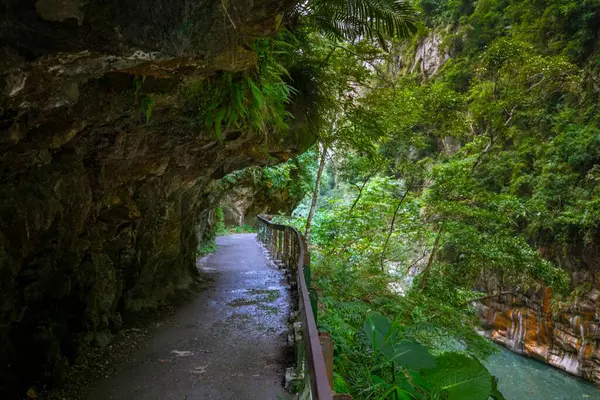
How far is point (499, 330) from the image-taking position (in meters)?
18.8

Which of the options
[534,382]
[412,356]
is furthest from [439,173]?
[534,382]

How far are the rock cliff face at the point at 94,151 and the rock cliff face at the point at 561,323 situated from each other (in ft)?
53.5

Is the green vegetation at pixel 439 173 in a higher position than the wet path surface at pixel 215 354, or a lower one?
higher

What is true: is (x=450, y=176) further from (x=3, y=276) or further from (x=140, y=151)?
(x=3, y=276)

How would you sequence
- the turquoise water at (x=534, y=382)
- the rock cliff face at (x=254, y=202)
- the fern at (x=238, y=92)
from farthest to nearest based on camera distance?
the rock cliff face at (x=254, y=202), the turquoise water at (x=534, y=382), the fern at (x=238, y=92)

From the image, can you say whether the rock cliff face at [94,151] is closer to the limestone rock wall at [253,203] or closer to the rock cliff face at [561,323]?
the rock cliff face at [561,323]

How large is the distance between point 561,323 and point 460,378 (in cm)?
1703

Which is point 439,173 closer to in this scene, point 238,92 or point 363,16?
point 363,16

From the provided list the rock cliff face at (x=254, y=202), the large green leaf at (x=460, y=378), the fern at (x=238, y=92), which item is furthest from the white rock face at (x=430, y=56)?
the large green leaf at (x=460, y=378)

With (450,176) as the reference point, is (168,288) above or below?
below

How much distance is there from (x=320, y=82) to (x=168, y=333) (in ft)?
16.9

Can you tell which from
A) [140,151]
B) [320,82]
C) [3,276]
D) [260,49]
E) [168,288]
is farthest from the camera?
[168,288]

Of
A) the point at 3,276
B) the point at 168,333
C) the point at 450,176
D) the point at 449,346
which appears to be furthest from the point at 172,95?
the point at 450,176

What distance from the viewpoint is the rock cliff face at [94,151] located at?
2244 mm
